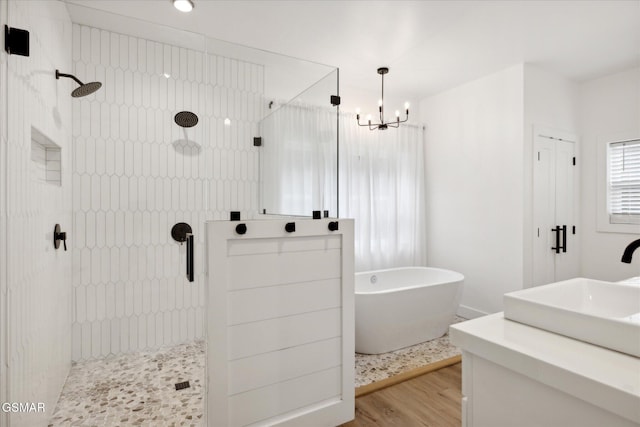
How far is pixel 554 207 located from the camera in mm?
3605

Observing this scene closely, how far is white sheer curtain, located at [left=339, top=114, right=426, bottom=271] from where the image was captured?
3.79 m

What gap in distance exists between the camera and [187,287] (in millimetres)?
2340

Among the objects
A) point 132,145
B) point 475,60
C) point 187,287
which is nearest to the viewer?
point 132,145

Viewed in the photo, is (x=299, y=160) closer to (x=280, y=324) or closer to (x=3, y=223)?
(x=280, y=324)

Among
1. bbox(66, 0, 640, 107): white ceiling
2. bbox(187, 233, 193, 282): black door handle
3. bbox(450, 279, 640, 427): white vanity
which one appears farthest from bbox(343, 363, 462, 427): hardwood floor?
bbox(66, 0, 640, 107): white ceiling

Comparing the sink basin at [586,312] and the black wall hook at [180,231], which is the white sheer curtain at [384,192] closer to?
the black wall hook at [180,231]

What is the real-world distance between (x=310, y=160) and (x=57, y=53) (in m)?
1.65

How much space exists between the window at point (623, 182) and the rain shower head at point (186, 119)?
4.43 meters

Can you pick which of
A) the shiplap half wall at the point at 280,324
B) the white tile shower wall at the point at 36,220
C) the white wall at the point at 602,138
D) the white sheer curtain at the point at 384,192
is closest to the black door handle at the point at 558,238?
the white wall at the point at 602,138

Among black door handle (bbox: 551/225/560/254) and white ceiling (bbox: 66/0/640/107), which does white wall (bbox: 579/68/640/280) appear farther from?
black door handle (bbox: 551/225/560/254)

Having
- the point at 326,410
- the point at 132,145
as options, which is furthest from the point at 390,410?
the point at 132,145

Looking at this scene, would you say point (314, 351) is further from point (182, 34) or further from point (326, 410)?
point (182, 34)

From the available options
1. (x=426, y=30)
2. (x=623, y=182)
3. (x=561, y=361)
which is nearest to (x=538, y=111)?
(x=623, y=182)

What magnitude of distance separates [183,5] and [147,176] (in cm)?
125
